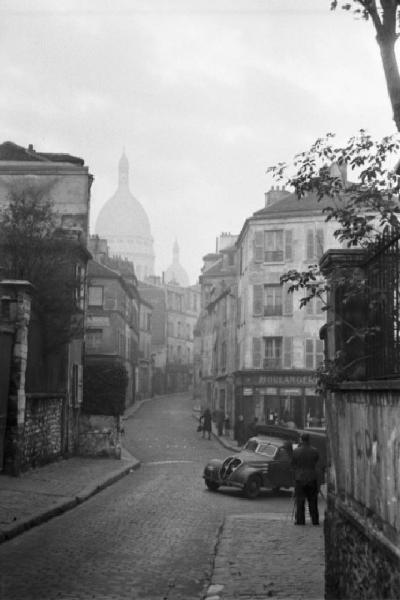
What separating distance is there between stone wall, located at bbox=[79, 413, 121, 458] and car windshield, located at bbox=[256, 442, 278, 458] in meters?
10.5

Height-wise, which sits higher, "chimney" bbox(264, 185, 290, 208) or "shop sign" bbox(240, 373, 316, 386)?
"chimney" bbox(264, 185, 290, 208)

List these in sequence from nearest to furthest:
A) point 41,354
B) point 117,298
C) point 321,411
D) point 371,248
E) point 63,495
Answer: point 371,248 < point 63,495 < point 41,354 < point 321,411 < point 117,298

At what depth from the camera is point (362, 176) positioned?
9.91 m

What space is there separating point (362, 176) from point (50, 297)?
19.4 meters

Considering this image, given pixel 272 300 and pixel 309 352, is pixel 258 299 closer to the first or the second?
pixel 272 300

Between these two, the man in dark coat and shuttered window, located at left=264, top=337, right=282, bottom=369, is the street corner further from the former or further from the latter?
shuttered window, located at left=264, top=337, right=282, bottom=369

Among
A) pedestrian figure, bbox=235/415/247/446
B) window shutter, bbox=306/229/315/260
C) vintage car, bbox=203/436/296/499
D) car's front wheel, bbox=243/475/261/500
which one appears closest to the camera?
car's front wheel, bbox=243/475/261/500

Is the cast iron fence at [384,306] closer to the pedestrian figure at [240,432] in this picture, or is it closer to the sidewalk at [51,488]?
the sidewalk at [51,488]

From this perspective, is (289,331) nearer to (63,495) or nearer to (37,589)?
(63,495)

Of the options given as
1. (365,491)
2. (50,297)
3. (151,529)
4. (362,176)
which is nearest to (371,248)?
(362,176)

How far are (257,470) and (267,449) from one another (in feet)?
3.21

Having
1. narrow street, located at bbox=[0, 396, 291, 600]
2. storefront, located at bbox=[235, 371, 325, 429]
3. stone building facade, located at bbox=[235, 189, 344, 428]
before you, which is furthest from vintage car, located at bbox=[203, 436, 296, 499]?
stone building facade, located at bbox=[235, 189, 344, 428]

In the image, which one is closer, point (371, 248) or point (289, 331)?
point (371, 248)

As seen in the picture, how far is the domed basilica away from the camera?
188m
